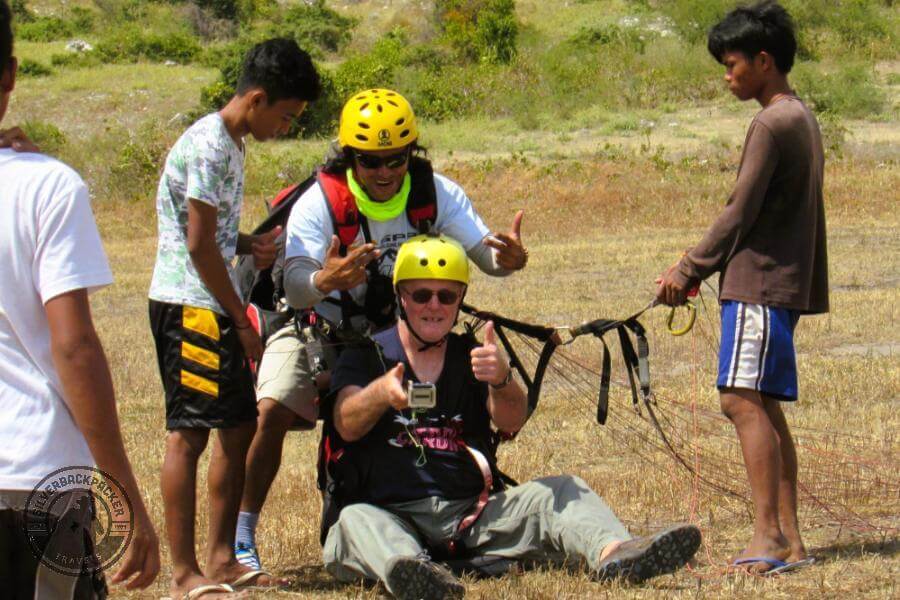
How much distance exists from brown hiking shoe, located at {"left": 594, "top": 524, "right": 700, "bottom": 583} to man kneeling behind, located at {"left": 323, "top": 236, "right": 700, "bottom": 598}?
119 millimetres

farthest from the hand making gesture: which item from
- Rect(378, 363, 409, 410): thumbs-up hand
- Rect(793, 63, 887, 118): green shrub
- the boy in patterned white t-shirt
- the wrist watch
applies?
Rect(793, 63, 887, 118): green shrub

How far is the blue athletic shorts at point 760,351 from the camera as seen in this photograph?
526 cm

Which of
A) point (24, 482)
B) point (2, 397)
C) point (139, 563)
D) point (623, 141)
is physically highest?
point (623, 141)

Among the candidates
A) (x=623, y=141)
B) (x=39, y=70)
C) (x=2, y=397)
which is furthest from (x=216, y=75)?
(x=2, y=397)

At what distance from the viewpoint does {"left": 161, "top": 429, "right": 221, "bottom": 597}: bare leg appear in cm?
511

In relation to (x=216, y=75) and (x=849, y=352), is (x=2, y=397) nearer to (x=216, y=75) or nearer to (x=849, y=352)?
(x=849, y=352)

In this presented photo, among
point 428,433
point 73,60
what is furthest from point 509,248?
point 73,60

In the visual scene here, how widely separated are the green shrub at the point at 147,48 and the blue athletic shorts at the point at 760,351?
40169 mm

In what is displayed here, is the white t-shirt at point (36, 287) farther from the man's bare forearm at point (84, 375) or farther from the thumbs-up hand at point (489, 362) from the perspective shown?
the thumbs-up hand at point (489, 362)

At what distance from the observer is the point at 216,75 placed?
3816cm

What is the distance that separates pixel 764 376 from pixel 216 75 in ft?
113

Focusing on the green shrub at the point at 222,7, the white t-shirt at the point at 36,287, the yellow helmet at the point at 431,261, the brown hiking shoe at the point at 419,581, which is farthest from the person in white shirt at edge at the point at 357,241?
the green shrub at the point at 222,7

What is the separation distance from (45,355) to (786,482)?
337 centimetres

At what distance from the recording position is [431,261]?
5.17 metres
